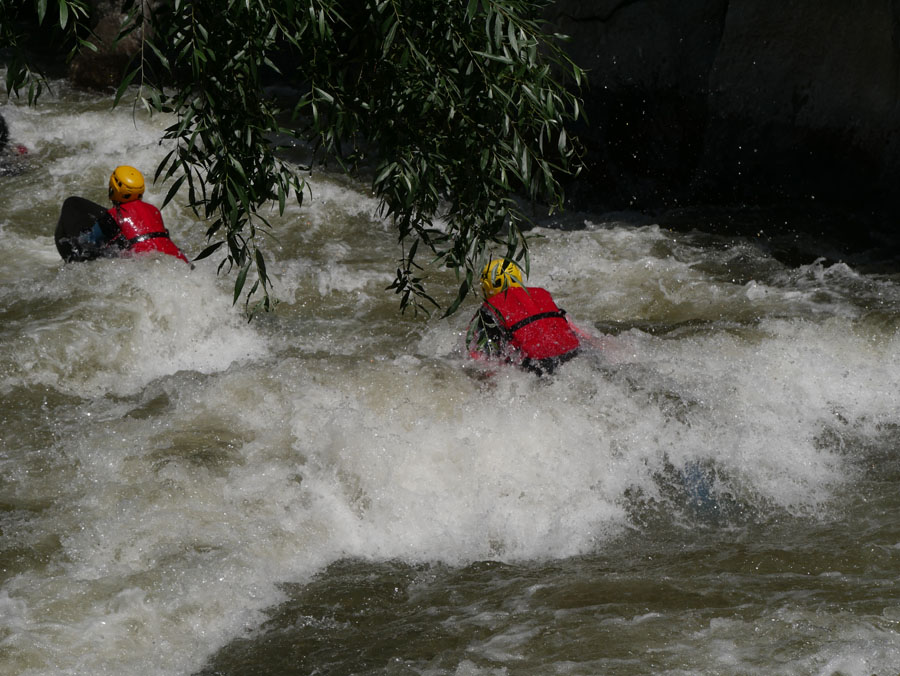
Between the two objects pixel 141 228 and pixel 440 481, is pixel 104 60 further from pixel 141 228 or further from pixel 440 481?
pixel 440 481

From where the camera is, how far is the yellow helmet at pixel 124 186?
7340 millimetres

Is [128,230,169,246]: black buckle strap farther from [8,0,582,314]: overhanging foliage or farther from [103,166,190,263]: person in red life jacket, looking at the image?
[8,0,582,314]: overhanging foliage

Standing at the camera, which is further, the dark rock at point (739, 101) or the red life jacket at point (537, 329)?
the dark rock at point (739, 101)

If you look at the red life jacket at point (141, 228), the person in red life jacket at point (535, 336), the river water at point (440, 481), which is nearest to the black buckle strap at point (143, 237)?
the red life jacket at point (141, 228)

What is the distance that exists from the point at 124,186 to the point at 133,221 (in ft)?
0.88

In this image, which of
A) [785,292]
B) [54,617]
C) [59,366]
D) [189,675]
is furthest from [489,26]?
[785,292]

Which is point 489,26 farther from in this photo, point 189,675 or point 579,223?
point 579,223

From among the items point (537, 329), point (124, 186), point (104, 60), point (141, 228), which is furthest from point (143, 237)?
point (104, 60)

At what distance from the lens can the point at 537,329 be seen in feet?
18.1

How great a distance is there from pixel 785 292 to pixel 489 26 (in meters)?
5.06

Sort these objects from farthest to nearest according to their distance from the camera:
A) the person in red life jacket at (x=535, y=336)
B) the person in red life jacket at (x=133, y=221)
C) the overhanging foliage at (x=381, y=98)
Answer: the person in red life jacket at (x=133, y=221), the person in red life jacket at (x=535, y=336), the overhanging foliage at (x=381, y=98)

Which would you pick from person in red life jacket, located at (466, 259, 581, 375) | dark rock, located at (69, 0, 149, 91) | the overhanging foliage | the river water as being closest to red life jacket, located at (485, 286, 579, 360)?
person in red life jacket, located at (466, 259, 581, 375)

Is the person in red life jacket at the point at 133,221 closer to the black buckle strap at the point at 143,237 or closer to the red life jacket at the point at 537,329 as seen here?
the black buckle strap at the point at 143,237

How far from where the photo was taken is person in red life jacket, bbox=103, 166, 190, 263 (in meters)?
7.23
